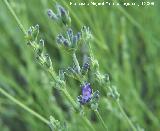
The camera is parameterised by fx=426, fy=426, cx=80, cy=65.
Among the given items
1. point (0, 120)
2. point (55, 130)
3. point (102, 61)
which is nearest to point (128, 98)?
point (102, 61)

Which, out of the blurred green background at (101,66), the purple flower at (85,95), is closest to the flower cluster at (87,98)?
→ the purple flower at (85,95)

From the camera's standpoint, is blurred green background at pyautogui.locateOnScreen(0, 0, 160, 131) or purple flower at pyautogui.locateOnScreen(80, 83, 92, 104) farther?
blurred green background at pyautogui.locateOnScreen(0, 0, 160, 131)

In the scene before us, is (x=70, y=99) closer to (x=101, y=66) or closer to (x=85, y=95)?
(x=85, y=95)

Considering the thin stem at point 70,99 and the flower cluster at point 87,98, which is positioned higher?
the thin stem at point 70,99

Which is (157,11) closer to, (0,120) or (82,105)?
(0,120)

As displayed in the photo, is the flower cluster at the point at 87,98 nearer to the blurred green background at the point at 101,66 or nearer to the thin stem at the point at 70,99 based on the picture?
the thin stem at the point at 70,99

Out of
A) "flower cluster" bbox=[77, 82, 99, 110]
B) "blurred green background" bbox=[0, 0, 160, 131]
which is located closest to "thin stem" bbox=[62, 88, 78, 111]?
"flower cluster" bbox=[77, 82, 99, 110]

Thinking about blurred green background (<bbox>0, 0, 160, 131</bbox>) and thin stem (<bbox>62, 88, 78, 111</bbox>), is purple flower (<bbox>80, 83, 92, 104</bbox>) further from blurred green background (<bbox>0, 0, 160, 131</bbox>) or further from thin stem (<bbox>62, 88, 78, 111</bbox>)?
blurred green background (<bbox>0, 0, 160, 131</bbox>)

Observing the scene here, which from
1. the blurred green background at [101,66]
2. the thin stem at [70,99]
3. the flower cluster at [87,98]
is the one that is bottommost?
the flower cluster at [87,98]
